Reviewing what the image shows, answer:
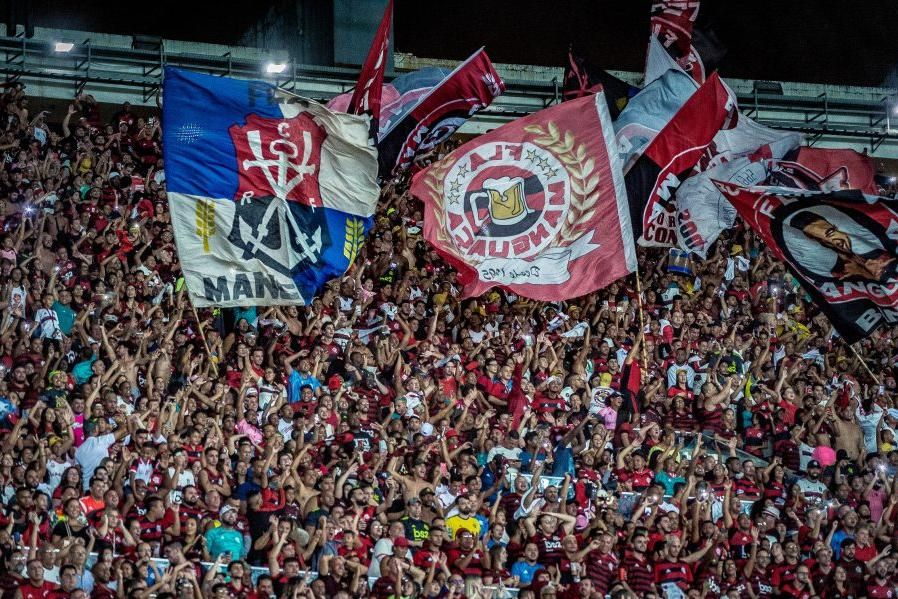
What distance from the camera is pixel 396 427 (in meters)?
14.7

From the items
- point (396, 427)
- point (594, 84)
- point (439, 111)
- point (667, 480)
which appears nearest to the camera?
point (396, 427)

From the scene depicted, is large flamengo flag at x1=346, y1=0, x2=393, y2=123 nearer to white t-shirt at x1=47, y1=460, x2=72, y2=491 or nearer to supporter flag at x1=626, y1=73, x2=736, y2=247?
supporter flag at x1=626, y1=73, x2=736, y2=247

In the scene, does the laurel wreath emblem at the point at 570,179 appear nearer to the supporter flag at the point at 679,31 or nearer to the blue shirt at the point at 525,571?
the blue shirt at the point at 525,571

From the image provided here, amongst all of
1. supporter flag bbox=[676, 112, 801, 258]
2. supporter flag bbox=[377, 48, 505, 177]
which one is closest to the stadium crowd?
supporter flag bbox=[676, 112, 801, 258]

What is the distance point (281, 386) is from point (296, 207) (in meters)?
2.45

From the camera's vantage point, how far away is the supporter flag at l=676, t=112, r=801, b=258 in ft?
57.7

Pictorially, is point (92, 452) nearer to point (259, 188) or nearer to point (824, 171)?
point (259, 188)

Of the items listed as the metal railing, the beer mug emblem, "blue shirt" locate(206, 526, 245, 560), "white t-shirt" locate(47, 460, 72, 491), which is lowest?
"blue shirt" locate(206, 526, 245, 560)

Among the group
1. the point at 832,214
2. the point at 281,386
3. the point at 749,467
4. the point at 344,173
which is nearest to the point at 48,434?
the point at 281,386

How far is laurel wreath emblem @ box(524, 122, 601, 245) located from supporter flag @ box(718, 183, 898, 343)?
1983 millimetres

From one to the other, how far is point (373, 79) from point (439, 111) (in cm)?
179

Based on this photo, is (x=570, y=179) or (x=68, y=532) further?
(x=570, y=179)

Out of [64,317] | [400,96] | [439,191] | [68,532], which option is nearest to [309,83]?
[400,96]

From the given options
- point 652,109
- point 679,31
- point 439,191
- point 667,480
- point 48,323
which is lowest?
point 667,480
